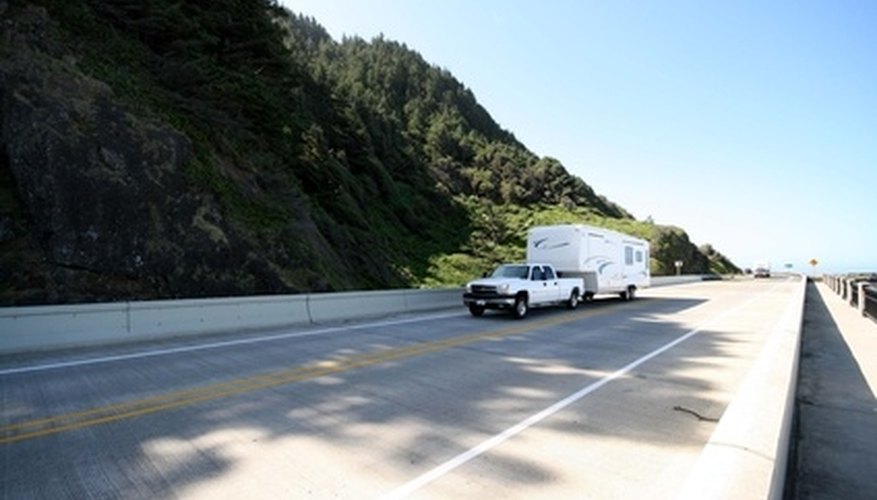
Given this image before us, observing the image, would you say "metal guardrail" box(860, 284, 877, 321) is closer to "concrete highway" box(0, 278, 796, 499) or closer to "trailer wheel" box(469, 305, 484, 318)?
"concrete highway" box(0, 278, 796, 499)

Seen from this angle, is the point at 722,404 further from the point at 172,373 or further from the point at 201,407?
the point at 172,373

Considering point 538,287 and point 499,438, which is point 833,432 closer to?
point 499,438

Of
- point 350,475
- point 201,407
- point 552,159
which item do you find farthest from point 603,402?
point 552,159

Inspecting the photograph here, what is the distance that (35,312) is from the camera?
10.5m

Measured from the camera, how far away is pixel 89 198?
14.6 metres

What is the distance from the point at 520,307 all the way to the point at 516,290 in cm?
60

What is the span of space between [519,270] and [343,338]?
8039 millimetres

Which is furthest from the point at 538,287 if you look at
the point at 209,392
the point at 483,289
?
the point at 209,392

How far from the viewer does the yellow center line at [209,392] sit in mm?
5738

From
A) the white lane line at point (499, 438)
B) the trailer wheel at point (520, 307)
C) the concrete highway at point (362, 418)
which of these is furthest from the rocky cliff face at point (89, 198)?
the white lane line at point (499, 438)

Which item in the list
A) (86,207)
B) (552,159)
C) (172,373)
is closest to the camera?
(172,373)

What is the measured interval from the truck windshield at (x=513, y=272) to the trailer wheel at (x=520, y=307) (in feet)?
3.22

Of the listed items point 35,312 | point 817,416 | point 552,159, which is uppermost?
point 552,159

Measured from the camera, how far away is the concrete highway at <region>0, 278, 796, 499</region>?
446 centimetres
